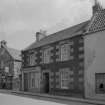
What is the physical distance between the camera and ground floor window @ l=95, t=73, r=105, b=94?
1560 centimetres

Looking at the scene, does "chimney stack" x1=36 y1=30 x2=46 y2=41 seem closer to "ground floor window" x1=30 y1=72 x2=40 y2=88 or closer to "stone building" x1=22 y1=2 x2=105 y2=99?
"stone building" x1=22 y1=2 x2=105 y2=99

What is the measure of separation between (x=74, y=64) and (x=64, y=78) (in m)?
2.34

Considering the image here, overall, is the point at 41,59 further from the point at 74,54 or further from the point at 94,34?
the point at 94,34

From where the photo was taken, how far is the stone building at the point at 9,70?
32.4m

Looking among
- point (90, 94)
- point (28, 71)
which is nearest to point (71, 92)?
point (90, 94)

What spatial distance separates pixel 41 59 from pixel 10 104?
38.0 ft

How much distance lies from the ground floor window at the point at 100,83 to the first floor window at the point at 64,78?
4221mm

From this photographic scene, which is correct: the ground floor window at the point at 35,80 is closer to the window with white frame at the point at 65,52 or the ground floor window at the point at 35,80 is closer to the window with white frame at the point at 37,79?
the window with white frame at the point at 37,79

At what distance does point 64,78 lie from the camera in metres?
20.0

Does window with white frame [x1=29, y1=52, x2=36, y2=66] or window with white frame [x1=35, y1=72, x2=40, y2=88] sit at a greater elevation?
window with white frame [x1=29, y1=52, x2=36, y2=66]

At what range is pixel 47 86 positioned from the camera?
23250 millimetres

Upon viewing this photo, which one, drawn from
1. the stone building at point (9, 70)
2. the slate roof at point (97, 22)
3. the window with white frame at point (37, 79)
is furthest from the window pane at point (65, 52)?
the stone building at point (9, 70)

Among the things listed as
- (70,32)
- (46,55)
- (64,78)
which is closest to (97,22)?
(70,32)

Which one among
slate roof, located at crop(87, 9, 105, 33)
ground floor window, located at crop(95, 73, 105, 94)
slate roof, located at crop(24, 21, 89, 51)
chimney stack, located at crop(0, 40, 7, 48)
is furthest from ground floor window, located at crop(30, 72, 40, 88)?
chimney stack, located at crop(0, 40, 7, 48)
